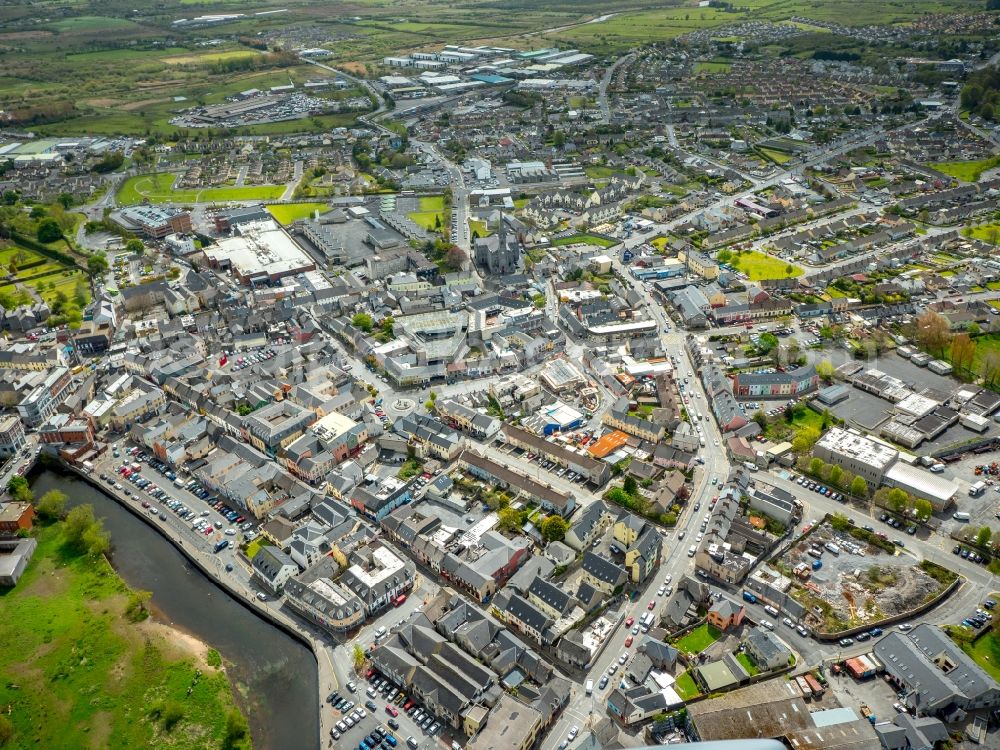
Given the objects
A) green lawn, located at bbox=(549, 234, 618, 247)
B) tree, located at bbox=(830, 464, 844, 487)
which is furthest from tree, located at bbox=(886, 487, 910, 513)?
green lawn, located at bbox=(549, 234, 618, 247)

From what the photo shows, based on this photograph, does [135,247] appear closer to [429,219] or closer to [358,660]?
[429,219]

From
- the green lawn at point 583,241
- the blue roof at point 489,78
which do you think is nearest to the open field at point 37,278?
the green lawn at point 583,241

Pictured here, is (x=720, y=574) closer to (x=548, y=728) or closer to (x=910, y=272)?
(x=548, y=728)

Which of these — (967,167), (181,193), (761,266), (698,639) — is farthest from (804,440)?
(181,193)

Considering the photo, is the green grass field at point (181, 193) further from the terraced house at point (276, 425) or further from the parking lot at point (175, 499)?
the parking lot at point (175, 499)

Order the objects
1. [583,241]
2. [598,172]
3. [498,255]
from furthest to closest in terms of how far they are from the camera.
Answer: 1. [598,172]
2. [583,241]
3. [498,255]

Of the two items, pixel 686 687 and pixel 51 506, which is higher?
pixel 686 687
